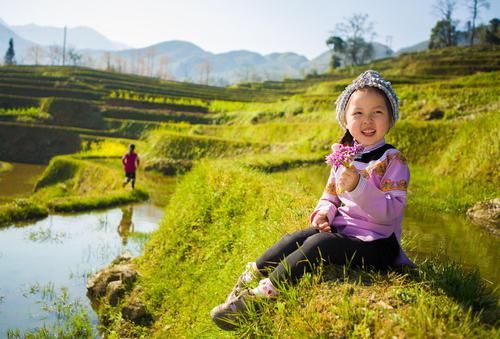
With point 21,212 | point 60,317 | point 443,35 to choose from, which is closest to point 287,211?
point 60,317

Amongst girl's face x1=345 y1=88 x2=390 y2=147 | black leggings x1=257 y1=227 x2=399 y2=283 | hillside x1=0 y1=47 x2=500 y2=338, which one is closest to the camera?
hillside x1=0 y1=47 x2=500 y2=338

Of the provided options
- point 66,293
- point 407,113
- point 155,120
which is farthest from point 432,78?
point 66,293

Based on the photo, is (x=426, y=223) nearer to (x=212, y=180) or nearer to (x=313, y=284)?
(x=212, y=180)

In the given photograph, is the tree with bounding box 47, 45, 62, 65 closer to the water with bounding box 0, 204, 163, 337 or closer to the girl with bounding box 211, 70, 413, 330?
the water with bounding box 0, 204, 163, 337

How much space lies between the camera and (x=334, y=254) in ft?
8.68

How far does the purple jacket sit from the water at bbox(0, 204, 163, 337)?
459cm

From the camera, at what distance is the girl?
2533mm

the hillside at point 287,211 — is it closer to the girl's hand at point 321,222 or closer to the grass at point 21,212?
the grass at point 21,212

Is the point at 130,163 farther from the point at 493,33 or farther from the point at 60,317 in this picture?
the point at 493,33

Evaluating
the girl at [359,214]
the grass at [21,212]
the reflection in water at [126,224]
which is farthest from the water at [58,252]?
the girl at [359,214]

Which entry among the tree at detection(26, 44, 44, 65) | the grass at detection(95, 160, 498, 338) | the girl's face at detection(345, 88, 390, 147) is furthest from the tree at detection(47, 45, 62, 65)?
the girl's face at detection(345, 88, 390, 147)

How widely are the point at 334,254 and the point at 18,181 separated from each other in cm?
2273

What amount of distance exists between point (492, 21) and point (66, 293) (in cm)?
6216

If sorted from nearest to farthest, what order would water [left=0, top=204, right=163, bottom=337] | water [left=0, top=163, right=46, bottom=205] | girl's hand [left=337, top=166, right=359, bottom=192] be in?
1. girl's hand [left=337, top=166, right=359, bottom=192]
2. water [left=0, top=204, right=163, bottom=337]
3. water [left=0, top=163, right=46, bottom=205]
